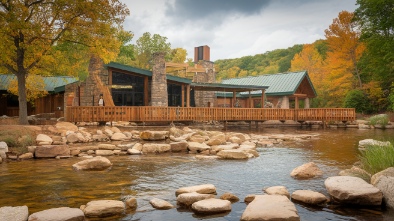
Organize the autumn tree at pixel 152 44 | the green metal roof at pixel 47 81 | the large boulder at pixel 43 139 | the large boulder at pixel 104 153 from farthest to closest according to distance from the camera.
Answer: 1. the autumn tree at pixel 152 44
2. the green metal roof at pixel 47 81
3. the large boulder at pixel 43 139
4. the large boulder at pixel 104 153

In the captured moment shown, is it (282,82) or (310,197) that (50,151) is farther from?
(282,82)

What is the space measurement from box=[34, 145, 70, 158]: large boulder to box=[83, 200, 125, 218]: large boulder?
647 cm

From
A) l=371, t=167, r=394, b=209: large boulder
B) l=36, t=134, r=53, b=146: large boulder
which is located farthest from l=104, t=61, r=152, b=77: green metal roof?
l=371, t=167, r=394, b=209: large boulder

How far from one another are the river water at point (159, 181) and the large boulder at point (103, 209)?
0.19m

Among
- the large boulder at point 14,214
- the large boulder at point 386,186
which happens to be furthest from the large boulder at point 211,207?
the large boulder at point 386,186

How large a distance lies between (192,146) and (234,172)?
4238 millimetres

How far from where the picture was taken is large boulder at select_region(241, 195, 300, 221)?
487cm

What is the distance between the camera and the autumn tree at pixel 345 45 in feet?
115

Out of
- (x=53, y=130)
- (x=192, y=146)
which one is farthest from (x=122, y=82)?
(x=192, y=146)

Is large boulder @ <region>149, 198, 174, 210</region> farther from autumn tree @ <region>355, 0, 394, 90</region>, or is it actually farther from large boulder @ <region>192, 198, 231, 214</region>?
autumn tree @ <region>355, 0, 394, 90</region>

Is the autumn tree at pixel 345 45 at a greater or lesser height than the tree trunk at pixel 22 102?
greater

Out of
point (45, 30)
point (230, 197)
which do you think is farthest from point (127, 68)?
point (230, 197)

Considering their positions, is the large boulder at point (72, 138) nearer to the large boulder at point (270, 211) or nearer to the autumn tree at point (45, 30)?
the autumn tree at point (45, 30)

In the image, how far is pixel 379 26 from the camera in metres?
25.8
